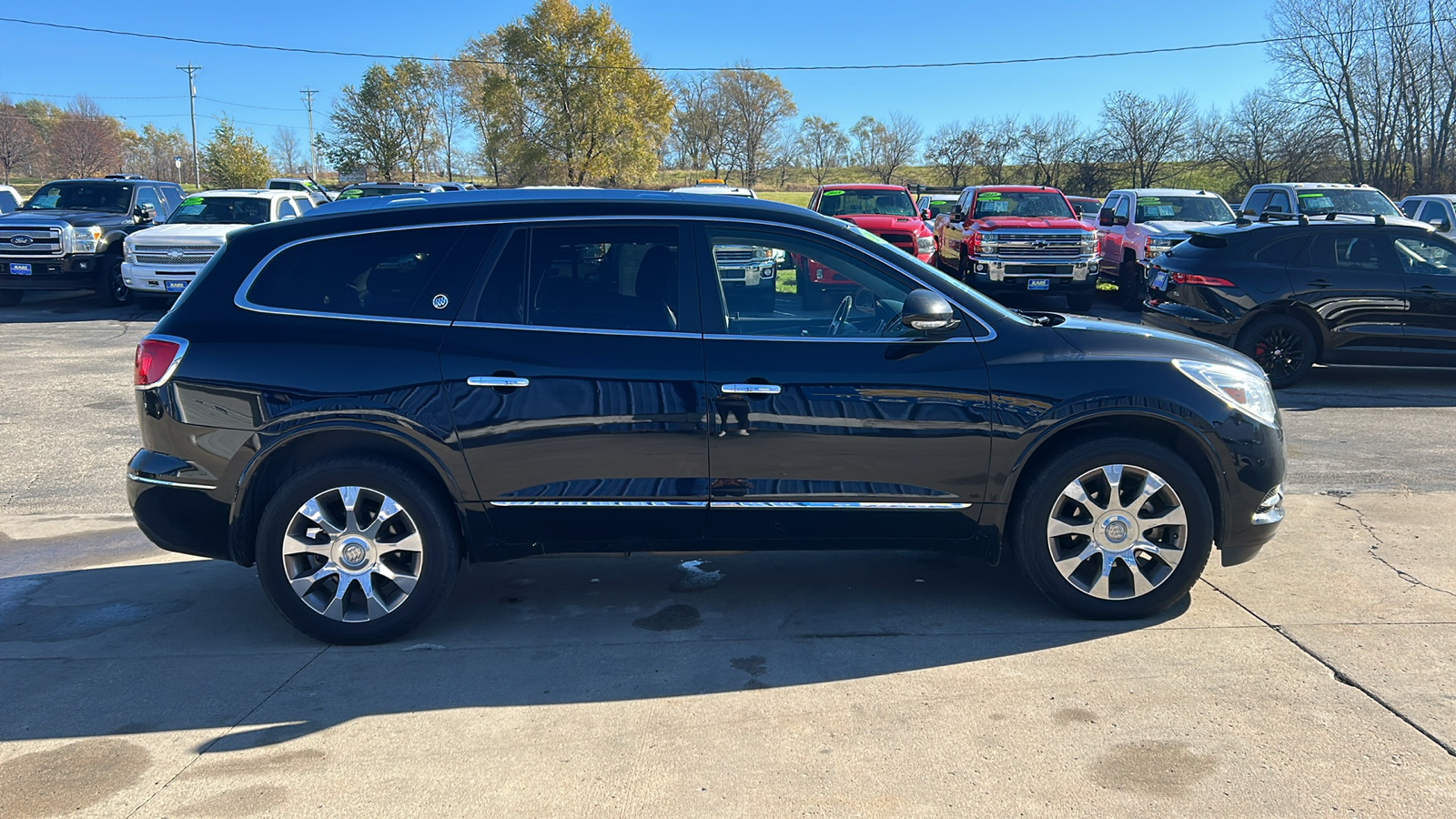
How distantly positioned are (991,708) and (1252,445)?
1.76 m

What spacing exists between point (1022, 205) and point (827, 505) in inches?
575

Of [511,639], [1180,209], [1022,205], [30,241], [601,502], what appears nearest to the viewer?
[601,502]

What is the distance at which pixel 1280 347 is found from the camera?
10.3 m

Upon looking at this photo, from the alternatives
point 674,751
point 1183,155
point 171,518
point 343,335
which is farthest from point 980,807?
point 1183,155

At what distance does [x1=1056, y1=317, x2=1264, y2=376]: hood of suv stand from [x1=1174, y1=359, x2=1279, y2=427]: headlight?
0.04m

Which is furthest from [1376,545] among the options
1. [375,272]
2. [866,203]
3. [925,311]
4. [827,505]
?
[866,203]

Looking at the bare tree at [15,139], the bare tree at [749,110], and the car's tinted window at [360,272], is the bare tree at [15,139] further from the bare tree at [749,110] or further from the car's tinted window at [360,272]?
the car's tinted window at [360,272]

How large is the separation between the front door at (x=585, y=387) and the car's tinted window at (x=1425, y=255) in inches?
355

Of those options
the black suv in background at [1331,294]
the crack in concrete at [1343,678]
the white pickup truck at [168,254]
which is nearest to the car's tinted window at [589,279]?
the crack in concrete at [1343,678]

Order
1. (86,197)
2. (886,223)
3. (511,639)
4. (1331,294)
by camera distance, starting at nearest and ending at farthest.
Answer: (511,639), (1331,294), (886,223), (86,197)

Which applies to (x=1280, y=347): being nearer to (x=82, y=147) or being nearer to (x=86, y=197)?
(x=86, y=197)

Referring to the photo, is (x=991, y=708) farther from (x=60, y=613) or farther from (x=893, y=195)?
(x=893, y=195)

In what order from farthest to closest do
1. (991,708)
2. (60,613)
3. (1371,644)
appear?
(60,613)
(1371,644)
(991,708)

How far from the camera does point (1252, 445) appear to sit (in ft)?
14.5
